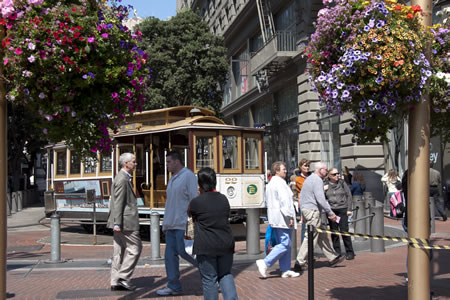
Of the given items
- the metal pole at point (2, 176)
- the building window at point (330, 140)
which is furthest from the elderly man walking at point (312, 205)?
the building window at point (330, 140)

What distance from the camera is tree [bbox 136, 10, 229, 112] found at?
2850cm

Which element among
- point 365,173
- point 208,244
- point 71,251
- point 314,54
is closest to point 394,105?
point 314,54

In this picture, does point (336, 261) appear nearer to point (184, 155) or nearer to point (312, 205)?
point (312, 205)

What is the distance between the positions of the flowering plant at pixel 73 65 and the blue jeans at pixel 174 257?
2424 mm

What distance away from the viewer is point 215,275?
5836 millimetres

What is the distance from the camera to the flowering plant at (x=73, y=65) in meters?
4.78

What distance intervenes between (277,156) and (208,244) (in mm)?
24690

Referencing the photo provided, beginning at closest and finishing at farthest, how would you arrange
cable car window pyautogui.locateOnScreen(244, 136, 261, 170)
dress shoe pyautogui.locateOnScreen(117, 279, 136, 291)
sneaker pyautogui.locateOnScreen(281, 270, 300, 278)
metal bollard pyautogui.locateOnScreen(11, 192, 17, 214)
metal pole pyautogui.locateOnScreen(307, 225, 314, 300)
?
metal pole pyautogui.locateOnScreen(307, 225, 314, 300) < dress shoe pyautogui.locateOnScreen(117, 279, 136, 291) < sneaker pyautogui.locateOnScreen(281, 270, 300, 278) < cable car window pyautogui.locateOnScreen(244, 136, 261, 170) < metal bollard pyautogui.locateOnScreen(11, 192, 17, 214)

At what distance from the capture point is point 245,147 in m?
15.6

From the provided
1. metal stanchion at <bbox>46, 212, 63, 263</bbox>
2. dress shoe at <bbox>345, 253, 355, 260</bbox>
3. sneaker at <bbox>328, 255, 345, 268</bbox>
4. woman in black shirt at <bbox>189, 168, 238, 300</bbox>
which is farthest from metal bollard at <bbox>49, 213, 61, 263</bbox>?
woman in black shirt at <bbox>189, 168, 238, 300</bbox>

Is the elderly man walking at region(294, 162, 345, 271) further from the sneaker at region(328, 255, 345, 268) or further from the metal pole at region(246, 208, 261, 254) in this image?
the metal pole at region(246, 208, 261, 254)

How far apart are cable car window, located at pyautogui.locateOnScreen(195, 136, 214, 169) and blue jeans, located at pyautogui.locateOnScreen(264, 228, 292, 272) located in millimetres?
6254

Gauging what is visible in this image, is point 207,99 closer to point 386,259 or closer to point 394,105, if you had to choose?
point 386,259

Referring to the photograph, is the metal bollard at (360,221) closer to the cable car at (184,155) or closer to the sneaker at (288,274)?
the cable car at (184,155)
